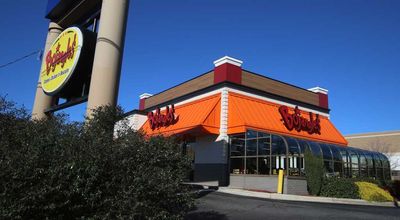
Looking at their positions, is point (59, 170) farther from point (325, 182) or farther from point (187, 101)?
point (187, 101)

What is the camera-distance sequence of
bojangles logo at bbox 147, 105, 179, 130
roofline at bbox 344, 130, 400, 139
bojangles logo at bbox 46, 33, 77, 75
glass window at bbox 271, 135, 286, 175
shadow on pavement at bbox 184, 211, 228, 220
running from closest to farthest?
shadow on pavement at bbox 184, 211, 228, 220 → bojangles logo at bbox 46, 33, 77, 75 → glass window at bbox 271, 135, 286, 175 → bojangles logo at bbox 147, 105, 179, 130 → roofline at bbox 344, 130, 400, 139

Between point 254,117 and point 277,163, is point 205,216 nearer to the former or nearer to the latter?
point 277,163

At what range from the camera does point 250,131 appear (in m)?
23.5

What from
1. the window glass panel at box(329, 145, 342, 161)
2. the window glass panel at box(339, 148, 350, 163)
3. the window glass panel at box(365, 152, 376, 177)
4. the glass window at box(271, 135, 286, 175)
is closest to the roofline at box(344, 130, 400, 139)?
the window glass panel at box(365, 152, 376, 177)

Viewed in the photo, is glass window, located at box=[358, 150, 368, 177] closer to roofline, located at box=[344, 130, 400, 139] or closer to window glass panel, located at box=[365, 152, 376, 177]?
window glass panel, located at box=[365, 152, 376, 177]

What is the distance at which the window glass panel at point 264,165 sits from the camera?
2191 cm

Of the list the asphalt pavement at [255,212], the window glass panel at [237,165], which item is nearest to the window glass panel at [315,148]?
the window glass panel at [237,165]

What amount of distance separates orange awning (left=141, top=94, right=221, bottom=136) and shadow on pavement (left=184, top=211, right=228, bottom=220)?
1210cm

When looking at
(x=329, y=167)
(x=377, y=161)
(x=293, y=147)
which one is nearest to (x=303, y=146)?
(x=293, y=147)

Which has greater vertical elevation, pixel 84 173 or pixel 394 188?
pixel 394 188

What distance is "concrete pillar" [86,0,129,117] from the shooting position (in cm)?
1058

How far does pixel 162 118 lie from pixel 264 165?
33.5 feet

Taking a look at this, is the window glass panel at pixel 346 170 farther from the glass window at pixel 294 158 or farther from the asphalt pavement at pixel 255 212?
the asphalt pavement at pixel 255 212

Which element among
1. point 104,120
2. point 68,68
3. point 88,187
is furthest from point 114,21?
point 88,187
